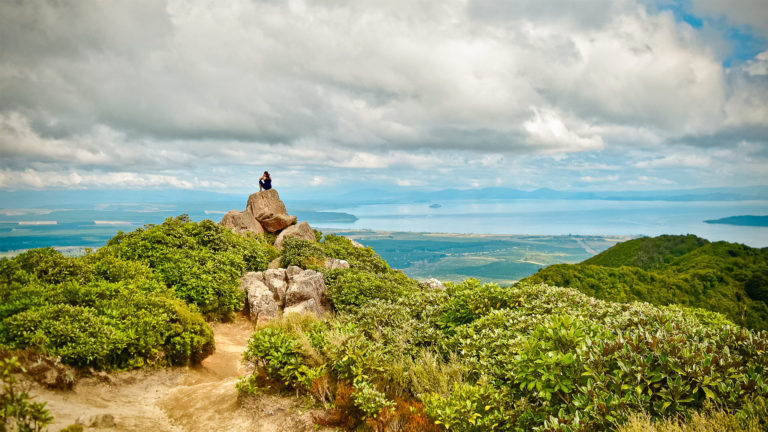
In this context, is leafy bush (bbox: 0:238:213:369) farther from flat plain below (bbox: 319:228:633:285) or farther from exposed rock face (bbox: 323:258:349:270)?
flat plain below (bbox: 319:228:633:285)

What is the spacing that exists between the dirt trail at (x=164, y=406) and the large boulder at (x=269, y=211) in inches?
812

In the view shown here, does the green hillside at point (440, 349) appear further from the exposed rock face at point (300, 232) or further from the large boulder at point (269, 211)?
the large boulder at point (269, 211)

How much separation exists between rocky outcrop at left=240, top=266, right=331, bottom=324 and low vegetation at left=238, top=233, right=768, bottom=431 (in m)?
5.02

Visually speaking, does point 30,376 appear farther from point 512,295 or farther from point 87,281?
point 512,295

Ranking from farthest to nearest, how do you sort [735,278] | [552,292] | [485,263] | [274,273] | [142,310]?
[485,263], [735,278], [274,273], [552,292], [142,310]

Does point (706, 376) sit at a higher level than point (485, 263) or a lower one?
higher

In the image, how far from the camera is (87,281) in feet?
32.3

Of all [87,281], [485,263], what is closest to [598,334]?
[87,281]

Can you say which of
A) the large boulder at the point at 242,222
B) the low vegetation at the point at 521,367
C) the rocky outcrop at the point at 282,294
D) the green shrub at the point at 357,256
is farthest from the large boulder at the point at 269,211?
the low vegetation at the point at 521,367

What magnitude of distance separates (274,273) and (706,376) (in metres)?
14.9

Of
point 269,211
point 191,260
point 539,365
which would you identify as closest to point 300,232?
point 269,211

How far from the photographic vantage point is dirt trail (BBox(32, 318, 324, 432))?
5812mm

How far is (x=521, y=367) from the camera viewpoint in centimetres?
539

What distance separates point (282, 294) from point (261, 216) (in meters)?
14.7
